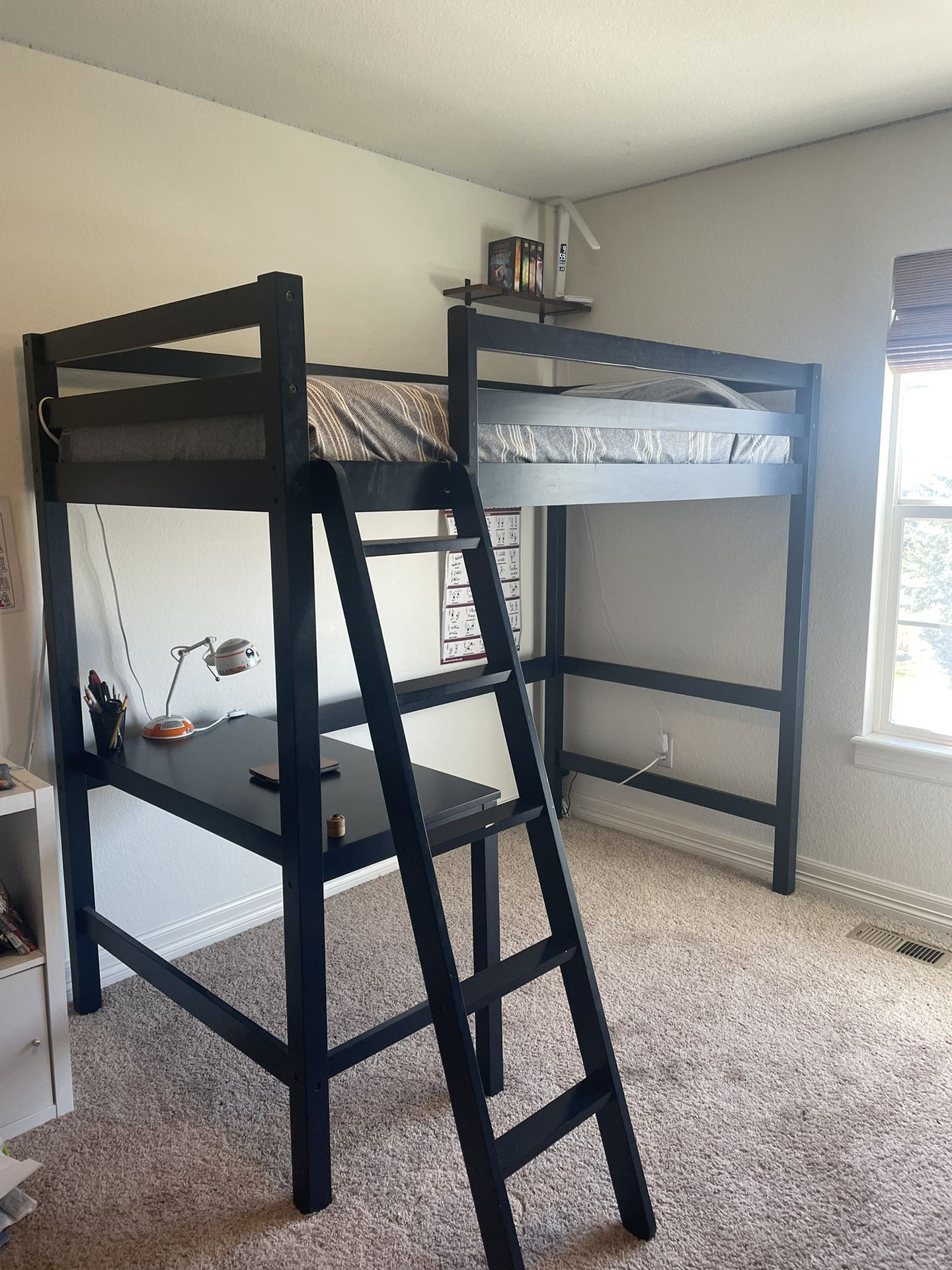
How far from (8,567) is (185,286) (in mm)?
885

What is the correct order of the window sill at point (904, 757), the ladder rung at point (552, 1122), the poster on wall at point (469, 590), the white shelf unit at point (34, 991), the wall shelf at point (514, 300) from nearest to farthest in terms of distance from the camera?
the ladder rung at point (552, 1122) → the white shelf unit at point (34, 991) → the window sill at point (904, 757) → the wall shelf at point (514, 300) → the poster on wall at point (469, 590)

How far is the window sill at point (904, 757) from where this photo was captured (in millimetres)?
2787

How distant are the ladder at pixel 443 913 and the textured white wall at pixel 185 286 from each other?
3.57ft

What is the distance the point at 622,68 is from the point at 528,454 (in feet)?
3.66

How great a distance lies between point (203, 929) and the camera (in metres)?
2.76

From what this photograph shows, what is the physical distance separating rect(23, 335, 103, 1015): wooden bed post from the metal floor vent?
83.8 inches

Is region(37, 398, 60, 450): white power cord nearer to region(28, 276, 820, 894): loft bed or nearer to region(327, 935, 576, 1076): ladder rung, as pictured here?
region(28, 276, 820, 894): loft bed

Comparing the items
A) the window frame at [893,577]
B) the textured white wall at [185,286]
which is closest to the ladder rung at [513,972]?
the textured white wall at [185,286]

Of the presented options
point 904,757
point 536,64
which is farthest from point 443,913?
point 536,64

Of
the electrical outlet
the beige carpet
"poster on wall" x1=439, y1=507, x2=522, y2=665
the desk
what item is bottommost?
the beige carpet

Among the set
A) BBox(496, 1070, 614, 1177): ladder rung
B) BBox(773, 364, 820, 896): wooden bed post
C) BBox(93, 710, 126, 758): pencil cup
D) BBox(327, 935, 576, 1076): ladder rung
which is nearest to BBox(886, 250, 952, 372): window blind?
BBox(773, 364, 820, 896): wooden bed post

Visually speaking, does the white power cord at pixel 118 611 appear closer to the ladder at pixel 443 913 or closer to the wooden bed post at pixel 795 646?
the ladder at pixel 443 913

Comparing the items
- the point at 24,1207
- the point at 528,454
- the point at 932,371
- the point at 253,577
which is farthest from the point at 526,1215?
the point at 932,371

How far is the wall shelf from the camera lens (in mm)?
3166
